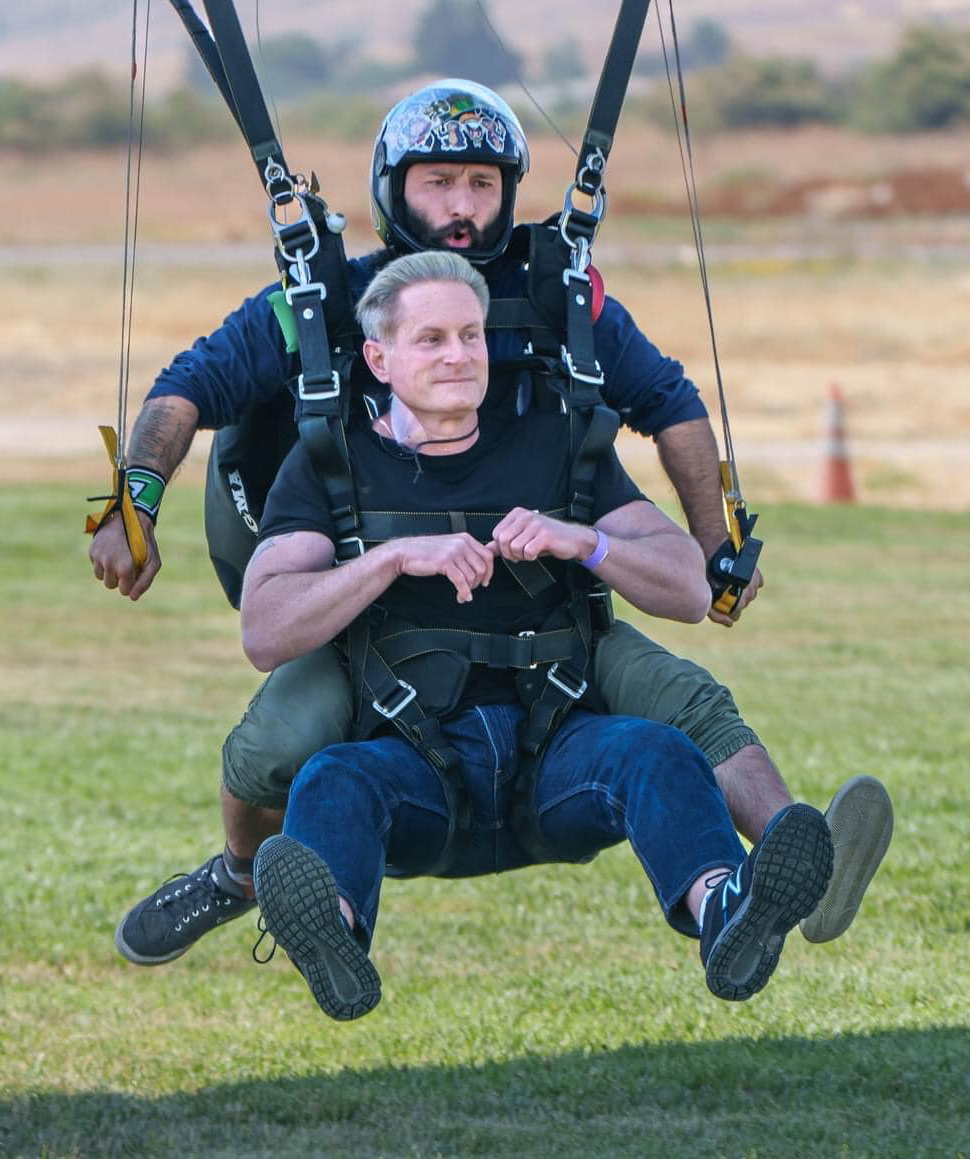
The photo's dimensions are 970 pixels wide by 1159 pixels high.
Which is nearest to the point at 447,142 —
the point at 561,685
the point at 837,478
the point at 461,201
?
the point at 461,201

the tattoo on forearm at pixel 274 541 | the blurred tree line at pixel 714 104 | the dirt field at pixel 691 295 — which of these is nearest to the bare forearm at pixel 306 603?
the tattoo on forearm at pixel 274 541

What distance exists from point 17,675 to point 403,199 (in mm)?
7640

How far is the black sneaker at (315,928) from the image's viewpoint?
11.9 feet

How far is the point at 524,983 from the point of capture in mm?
6418

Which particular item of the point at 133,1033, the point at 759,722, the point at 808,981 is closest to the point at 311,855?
the point at 133,1033

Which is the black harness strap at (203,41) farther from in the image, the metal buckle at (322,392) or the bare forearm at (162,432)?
the metal buckle at (322,392)

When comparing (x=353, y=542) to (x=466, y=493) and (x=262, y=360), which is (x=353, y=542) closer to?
(x=466, y=493)

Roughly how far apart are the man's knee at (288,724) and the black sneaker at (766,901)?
100 cm

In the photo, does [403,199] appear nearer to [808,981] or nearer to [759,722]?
[808,981]

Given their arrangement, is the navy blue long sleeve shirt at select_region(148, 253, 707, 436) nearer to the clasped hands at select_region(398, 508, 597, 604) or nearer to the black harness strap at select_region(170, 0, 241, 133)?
the black harness strap at select_region(170, 0, 241, 133)

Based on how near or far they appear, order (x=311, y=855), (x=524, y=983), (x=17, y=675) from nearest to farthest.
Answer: (x=311, y=855) < (x=524, y=983) < (x=17, y=675)

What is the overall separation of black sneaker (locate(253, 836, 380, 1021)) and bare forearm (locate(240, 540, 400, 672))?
0.53 meters

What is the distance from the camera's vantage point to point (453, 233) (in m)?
4.57

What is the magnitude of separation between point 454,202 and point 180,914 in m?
2.04
